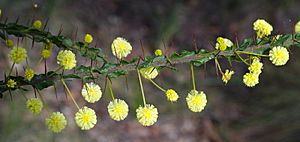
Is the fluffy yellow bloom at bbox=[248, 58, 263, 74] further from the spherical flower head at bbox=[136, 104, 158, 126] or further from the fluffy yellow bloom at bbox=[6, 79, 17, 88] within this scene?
the fluffy yellow bloom at bbox=[6, 79, 17, 88]

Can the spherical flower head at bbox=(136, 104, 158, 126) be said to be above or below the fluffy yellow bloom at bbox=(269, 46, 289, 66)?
below

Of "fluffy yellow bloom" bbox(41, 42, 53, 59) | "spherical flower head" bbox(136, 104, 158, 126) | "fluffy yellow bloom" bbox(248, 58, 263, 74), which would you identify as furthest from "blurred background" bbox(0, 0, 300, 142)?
"fluffy yellow bloom" bbox(248, 58, 263, 74)

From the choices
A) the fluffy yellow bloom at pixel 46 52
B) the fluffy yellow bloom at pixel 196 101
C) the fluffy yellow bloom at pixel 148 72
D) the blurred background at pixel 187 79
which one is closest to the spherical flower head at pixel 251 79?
the fluffy yellow bloom at pixel 196 101

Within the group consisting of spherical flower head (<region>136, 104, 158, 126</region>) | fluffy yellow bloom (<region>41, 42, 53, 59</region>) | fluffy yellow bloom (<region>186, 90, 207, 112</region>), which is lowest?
spherical flower head (<region>136, 104, 158, 126</region>)

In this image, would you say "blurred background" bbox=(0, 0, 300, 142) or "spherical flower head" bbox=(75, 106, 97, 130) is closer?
"spherical flower head" bbox=(75, 106, 97, 130)

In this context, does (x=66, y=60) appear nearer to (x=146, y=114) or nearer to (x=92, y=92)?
(x=92, y=92)

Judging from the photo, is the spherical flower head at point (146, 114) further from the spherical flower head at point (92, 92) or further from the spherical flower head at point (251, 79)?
the spherical flower head at point (251, 79)

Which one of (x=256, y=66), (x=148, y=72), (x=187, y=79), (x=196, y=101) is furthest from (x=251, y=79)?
(x=187, y=79)

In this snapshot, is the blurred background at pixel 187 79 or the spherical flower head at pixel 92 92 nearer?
the spherical flower head at pixel 92 92
